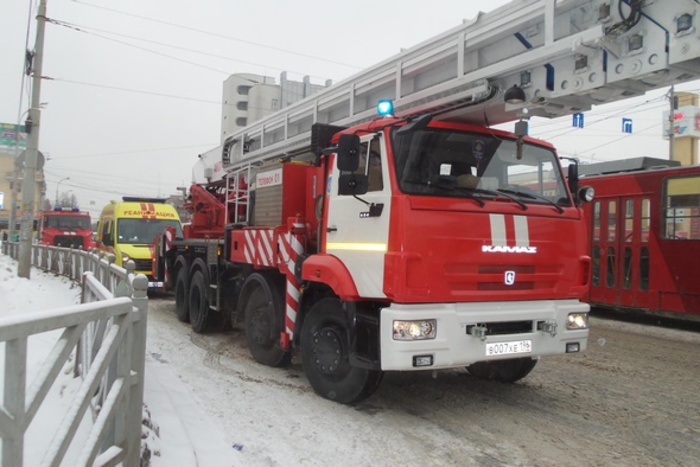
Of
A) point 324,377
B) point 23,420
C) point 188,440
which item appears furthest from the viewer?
point 324,377

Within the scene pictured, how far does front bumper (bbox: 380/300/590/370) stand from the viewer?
4.25 m

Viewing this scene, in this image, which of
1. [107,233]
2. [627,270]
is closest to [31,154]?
[107,233]

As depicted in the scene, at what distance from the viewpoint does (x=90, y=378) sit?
2.59m

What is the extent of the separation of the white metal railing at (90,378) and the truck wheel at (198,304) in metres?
4.41

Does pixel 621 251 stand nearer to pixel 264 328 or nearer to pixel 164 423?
pixel 264 328

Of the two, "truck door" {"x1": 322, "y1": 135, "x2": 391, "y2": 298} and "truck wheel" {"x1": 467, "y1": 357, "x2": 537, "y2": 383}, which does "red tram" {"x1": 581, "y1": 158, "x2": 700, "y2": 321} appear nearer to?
"truck wheel" {"x1": 467, "y1": 357, "x2": 537, "y2": 383}

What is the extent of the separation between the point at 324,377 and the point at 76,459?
9.52 feet

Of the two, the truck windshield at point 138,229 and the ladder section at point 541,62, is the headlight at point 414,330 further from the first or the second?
the truck windshield at point 138,229

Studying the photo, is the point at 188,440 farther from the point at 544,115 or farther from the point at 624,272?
the point at 624,272

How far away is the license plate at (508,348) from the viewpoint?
15.0ft

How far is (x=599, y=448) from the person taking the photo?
13.8 feet

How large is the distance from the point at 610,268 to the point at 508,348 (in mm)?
7865

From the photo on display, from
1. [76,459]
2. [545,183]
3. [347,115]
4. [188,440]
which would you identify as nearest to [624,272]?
[545,183]

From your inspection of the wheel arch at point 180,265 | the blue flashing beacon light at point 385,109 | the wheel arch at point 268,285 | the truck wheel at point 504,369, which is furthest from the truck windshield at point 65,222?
the blue flashing beacon light at point 385,109
